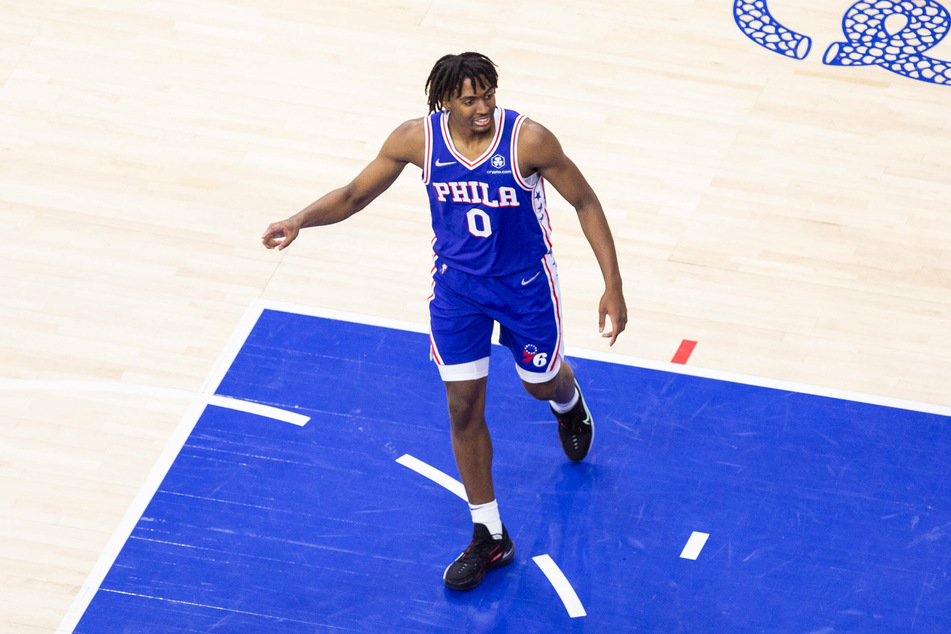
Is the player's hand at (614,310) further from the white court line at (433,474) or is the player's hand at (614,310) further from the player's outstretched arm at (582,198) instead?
the white court line at (433,474)

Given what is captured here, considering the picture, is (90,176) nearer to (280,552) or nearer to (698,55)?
(280,552)

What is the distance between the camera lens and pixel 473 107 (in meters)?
5.11

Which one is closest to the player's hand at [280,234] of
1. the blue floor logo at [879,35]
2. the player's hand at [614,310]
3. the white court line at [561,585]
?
the player's hand at [614,310]

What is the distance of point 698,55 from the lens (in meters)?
9.27

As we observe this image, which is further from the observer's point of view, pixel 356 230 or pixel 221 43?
pixel 221 43

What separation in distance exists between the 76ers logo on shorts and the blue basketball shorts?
7cm

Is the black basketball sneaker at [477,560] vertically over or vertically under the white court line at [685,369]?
over

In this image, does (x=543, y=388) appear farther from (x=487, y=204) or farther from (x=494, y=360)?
(x=494, y=360)

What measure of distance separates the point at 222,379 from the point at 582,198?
2436 mm

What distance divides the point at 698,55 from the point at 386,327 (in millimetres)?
3439

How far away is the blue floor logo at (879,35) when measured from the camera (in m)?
9.23

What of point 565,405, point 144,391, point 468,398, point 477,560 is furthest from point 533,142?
point 144,391

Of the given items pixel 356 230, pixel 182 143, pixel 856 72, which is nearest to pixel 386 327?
pixel 356 230

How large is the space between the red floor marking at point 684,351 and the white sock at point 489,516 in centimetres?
161
